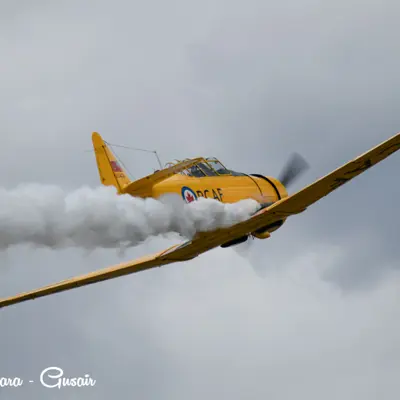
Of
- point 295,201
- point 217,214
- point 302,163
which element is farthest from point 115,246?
point 302,163

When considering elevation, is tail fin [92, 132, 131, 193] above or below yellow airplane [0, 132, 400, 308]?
above

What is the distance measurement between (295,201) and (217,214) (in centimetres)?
155

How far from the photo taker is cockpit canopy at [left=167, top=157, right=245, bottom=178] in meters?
21.4

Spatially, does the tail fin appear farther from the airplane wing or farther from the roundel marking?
the airplane wing

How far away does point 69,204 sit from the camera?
18734mm

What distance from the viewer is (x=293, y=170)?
25.0m

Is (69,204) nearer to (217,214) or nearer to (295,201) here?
(217,214)

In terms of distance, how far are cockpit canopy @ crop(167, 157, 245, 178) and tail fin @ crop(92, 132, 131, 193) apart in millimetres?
3266

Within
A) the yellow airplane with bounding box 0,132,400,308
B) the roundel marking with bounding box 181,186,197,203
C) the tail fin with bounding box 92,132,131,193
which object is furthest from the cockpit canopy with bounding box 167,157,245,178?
the tail fin with bounding box 92,132,131,193

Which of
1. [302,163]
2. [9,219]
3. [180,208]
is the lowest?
[9,219]

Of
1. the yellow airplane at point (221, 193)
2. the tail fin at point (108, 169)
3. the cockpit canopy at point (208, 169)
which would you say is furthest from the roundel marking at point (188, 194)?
the tail fin at point (108, 169)

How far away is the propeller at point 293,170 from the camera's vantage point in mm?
24922

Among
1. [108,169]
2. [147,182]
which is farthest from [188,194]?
[108,169]

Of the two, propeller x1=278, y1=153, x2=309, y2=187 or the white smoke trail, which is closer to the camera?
the white smoke trail
